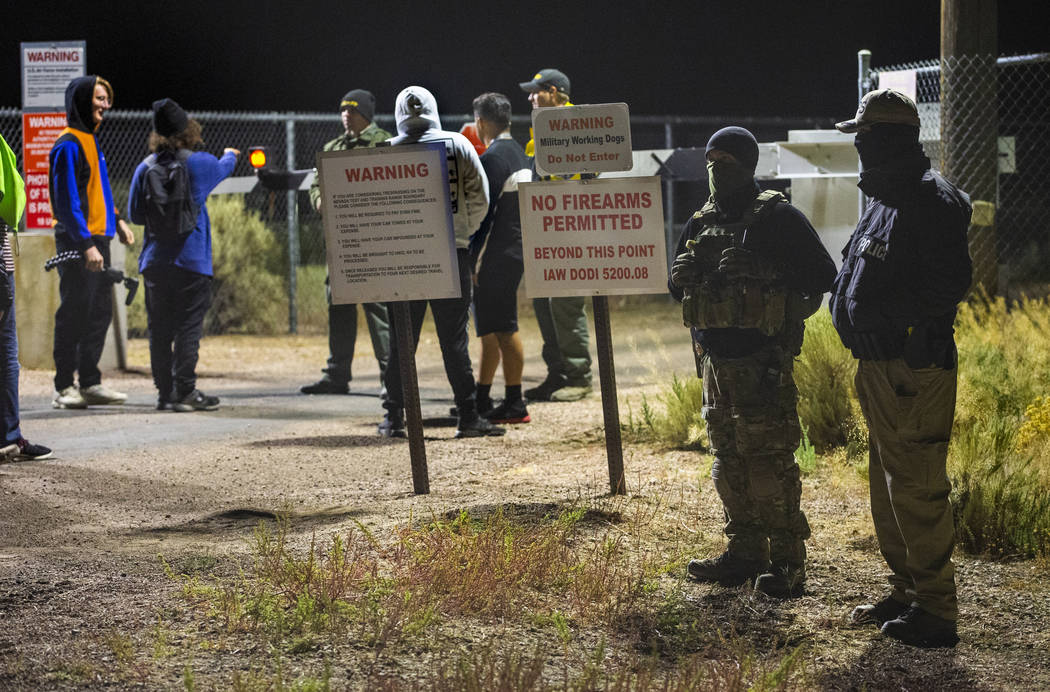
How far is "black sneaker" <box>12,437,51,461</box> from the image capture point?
24.1ft

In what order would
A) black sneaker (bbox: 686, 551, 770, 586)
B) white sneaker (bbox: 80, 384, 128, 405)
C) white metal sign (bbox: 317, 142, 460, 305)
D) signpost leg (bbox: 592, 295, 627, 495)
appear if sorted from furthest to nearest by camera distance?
white sneaker (bbox: 80, 384, 128, 405)
white metal sign (bbox: 317, 142, 460, 305)
signpost leg (bbox: 592, 295, 627, 495)
black sneaker (bbox: 686, 551, 770, 586)

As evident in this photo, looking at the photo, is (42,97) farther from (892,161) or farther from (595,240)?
(892,161)

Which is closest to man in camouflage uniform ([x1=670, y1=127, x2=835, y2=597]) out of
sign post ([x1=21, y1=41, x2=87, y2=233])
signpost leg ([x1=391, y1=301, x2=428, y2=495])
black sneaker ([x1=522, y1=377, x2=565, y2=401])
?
signpost leg ([x1=391, y1=301, x2=428, y2=495])

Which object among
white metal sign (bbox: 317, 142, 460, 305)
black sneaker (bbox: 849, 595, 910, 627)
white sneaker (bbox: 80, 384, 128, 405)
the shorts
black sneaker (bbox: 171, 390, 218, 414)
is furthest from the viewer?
white sneaker (bbox: 80, 384, 128, 405)

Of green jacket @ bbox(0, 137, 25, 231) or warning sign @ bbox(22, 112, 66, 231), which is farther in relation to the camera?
warning sign @ bbox(22, 112, 66, 231)

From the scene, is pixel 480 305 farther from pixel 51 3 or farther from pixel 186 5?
pixel 186 5

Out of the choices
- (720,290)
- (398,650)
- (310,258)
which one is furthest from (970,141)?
(310,258)

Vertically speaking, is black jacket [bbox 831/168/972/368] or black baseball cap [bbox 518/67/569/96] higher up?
black baseball cap [bbox 518/67/569/96]

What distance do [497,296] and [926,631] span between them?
4440mm

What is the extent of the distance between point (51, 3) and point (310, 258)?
844cm

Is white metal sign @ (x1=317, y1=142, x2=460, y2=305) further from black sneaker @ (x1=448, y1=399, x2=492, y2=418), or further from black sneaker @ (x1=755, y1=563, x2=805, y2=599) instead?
black sneaker @ (x1=755, y1=563, x2=805, y2=599)

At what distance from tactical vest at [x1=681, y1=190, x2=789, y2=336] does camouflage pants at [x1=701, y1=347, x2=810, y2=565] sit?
16 centimetres

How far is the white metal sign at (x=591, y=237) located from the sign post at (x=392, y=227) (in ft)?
1.50

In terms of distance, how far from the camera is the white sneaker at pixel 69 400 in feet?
31.4
